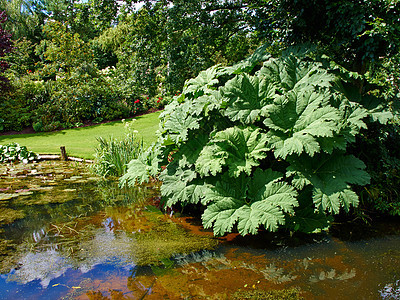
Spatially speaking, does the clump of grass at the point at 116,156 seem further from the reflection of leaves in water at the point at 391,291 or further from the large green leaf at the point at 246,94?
the reflection of leaves in water at the point at 391,291

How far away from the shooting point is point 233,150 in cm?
339

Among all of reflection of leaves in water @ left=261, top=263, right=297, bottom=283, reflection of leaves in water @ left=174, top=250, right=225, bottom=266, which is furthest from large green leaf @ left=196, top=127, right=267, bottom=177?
reflection of leaves in water @ left=261, top=263, right=297, bottom=283

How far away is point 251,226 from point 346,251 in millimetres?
995

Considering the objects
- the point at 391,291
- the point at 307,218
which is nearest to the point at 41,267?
the point at 307,218

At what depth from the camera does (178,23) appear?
239 inches

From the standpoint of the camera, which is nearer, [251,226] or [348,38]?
[251,226]

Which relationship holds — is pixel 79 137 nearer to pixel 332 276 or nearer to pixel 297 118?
Answer: pixel 297 118

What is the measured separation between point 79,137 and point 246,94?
339 inches

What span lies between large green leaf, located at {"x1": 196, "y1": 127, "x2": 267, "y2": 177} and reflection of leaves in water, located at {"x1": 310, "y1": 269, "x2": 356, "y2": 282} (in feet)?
3.87

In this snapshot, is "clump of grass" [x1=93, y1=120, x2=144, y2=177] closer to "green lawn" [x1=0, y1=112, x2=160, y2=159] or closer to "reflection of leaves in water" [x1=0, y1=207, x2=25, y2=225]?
"green lawn" [x1=0, y1=112, x2=160, y2=159]

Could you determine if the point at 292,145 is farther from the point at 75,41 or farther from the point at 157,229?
the point at 75,41

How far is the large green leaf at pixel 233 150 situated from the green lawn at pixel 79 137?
500cm

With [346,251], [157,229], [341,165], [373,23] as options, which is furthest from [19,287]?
[373,23]

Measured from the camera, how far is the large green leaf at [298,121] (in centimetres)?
303
